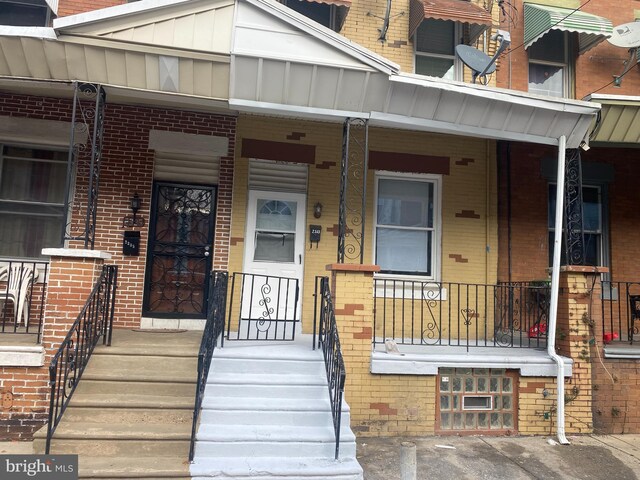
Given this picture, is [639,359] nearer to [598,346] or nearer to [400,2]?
[598,346]

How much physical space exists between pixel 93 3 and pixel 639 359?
29.7ft

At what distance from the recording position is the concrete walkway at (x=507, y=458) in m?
4.48

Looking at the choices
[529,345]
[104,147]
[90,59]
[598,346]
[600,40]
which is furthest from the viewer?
[600,40]

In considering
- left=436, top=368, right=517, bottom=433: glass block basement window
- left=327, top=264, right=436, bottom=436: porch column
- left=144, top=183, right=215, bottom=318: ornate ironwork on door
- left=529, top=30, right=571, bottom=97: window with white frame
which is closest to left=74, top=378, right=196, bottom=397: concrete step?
left=327, top=264, right=436, bottom=436: porch column

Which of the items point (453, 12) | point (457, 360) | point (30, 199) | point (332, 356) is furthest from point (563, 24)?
point (30, 199)

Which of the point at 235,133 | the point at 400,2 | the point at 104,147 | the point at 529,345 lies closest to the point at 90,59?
the point at 104,147

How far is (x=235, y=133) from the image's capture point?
7.25 m

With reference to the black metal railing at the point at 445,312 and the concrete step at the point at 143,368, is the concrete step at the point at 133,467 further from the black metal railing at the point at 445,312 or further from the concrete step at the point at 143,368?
the black metal railing at the point at 445,312

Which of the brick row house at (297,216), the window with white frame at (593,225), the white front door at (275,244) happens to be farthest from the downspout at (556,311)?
the white front door at (275,244)

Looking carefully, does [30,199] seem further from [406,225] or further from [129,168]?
[406,225]

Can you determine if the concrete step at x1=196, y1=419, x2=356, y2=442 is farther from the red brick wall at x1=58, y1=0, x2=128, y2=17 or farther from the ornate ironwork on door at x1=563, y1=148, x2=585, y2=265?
the red brick wall at x1=58, y1=0, x2=128, y2=17

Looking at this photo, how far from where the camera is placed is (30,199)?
6910 mm

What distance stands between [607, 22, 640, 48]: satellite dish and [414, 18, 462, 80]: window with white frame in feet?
7.98

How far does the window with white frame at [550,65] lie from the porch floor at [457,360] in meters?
4.93
